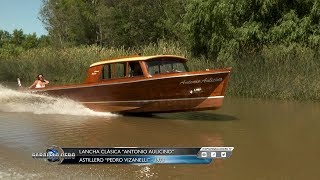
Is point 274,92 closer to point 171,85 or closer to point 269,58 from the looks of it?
Answer: point 269,58

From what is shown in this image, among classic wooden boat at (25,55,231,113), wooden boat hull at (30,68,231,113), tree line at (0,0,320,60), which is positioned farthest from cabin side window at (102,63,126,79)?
tree line at (0,0,320,60)

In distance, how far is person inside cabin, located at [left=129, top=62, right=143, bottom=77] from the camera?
47.2 ft

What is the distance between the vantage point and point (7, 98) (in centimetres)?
1828

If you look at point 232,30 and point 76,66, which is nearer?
point 232,30

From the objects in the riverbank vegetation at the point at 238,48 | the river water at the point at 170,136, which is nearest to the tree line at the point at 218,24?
the riverbank vegetation at the point at 238,48

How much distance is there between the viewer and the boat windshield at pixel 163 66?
14.3 m

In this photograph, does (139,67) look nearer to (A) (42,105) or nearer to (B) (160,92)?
(B) (160,92)

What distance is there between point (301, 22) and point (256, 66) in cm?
340

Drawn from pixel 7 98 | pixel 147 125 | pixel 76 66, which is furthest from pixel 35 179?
pixel 76 66

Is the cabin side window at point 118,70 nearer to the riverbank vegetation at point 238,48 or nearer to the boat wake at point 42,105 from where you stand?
the boat wake at point 42,105

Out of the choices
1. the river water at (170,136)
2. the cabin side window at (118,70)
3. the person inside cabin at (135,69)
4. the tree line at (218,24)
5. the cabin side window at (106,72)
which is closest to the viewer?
the river water at (170,136)

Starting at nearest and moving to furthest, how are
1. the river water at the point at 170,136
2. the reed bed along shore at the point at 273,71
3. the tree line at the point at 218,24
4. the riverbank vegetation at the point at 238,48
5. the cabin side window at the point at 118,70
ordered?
the river water at the point at 170,136 < the cabin side window at the point at 118,70 < the reed bed along shore at the point at 273,71 < the riverbank vegetation at the point at 238,48 < the tree line at the point at 218,24

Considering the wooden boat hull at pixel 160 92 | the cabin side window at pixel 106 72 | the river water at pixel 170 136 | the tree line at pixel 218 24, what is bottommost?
the river water at pixel 170 136

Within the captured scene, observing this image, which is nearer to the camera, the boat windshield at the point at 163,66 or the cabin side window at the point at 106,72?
the boat windshield at the point at 163,66
